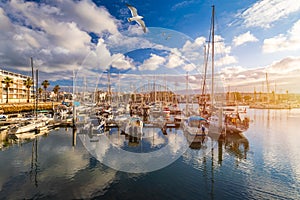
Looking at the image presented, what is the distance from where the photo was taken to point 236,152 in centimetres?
1594

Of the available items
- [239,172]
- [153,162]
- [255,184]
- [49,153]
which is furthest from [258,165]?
[49,153]

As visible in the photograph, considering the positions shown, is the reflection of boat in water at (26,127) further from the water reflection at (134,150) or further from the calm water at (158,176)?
the water reflection at (134,150)

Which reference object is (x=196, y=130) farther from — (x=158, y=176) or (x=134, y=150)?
(x=158, y=176)

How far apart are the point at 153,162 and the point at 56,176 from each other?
251 inches

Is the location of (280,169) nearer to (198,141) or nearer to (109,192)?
(198,141)

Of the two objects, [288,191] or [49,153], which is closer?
[288,191]

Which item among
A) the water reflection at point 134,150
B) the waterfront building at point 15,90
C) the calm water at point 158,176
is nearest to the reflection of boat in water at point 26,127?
the calm water at point 158,176

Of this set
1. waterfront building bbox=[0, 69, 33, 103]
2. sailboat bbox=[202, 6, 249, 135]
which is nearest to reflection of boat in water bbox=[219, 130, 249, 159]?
sailboat bbox=[202, 6, 249, 135]

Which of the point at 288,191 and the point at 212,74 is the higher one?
the point at 212,74

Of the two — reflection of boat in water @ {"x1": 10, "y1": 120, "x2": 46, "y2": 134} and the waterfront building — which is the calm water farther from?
the waterfront building

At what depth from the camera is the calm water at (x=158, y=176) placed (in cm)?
885

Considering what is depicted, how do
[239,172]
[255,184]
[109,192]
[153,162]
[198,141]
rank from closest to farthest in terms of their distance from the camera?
1. [109,192]
2. [255,184]
3. [239,172]
4. [153,162]
5. [198,141]

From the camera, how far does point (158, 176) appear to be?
35.4 ft

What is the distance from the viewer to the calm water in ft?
29.0
